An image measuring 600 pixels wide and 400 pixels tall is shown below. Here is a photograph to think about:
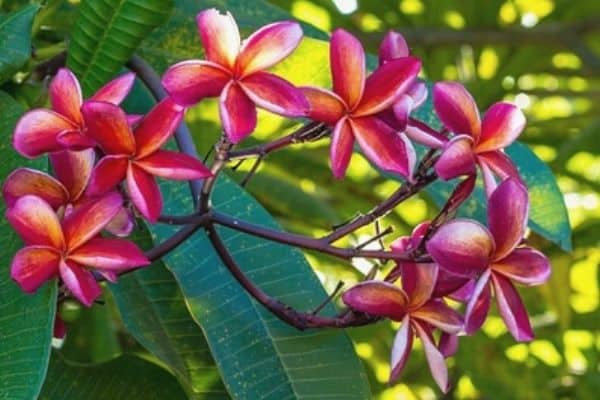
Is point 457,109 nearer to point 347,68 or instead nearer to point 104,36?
point 347,68

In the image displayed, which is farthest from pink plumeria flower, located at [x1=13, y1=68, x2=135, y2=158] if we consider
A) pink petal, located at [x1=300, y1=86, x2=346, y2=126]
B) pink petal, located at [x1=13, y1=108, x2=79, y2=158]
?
pink petal, located at [x1=300, y1=86, x2=346, y2=126]

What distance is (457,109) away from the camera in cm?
74

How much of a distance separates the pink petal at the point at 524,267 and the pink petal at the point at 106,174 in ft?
0.66

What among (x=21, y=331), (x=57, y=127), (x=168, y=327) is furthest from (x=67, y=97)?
(x=168, y=327)

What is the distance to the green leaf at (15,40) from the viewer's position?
840 millimetres

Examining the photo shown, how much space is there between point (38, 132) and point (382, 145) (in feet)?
0.59

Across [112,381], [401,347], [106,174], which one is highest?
[106,174]

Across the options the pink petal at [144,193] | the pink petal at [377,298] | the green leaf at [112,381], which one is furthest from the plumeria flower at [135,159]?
the green leaf at [112,381]

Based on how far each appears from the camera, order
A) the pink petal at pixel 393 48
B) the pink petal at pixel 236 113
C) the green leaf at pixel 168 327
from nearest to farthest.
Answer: the pink petal at pixel 236 113 → the pink petal at pixel 393 48 → the green leaf at pixel 168 327

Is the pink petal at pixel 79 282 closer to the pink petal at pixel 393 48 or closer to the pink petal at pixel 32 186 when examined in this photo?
the pink petal at pixel 32 186

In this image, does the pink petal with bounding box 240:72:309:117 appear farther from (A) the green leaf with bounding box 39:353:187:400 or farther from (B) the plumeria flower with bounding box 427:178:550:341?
(A) the green leaf with bounding box 39:353:187:400

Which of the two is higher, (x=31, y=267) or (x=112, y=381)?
(x=31, y=267)

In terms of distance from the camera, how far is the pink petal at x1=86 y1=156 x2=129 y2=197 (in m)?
0.68

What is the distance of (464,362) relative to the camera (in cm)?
170
